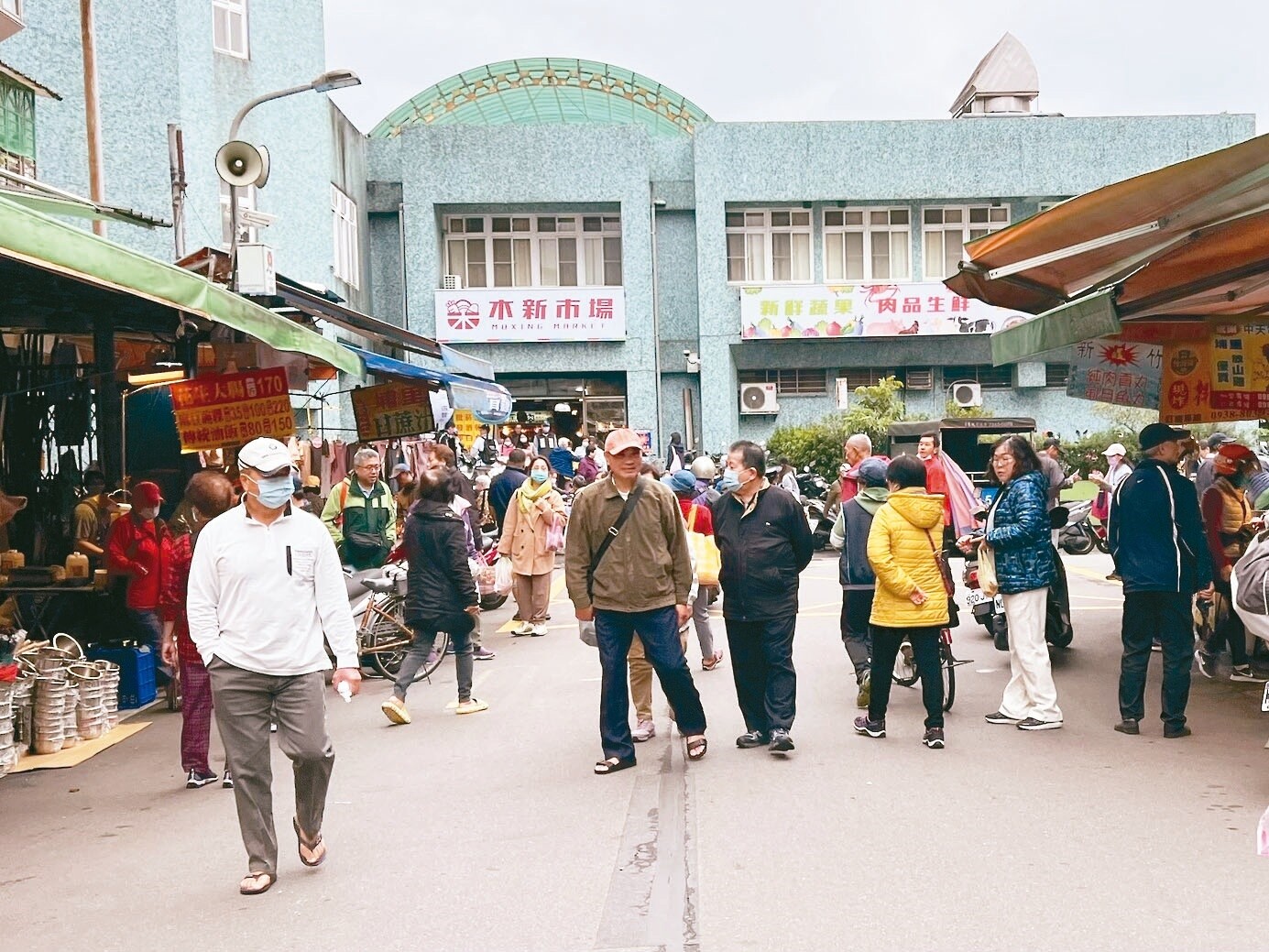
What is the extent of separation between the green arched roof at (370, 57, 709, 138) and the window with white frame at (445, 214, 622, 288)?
270 cm

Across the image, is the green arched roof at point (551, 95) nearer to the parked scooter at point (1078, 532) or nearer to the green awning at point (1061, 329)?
the parked scooter at point (1078, 532)

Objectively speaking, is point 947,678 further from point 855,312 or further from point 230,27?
point 855,312

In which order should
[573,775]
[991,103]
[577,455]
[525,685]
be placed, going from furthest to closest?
[991,103] < [577,455] < [525,685] < [573,775]

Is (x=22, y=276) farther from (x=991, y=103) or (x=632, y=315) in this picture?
(x=991, y=103)

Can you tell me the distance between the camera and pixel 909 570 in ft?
26.0

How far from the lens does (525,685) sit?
1064 centimetres

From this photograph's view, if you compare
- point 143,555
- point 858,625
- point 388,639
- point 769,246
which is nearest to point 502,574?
point 388,639

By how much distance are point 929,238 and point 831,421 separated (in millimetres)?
7022

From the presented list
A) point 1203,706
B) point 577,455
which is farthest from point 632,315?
point 1203,706

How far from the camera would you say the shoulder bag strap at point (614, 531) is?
24.9ft

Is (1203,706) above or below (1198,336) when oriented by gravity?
below

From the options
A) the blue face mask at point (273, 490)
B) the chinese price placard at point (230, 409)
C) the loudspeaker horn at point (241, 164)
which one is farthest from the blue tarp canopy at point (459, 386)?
the blue face mask at point (273, 490)

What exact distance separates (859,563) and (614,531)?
2.38 m

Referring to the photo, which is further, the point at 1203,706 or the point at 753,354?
the point at 753,354
